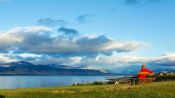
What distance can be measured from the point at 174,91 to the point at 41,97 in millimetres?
18634

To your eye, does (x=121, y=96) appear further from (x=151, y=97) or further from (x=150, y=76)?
(x=150, y=76)

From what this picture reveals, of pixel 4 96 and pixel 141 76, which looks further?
pixel 141 76

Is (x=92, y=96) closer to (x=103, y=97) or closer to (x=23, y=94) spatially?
(x=103, y=97)

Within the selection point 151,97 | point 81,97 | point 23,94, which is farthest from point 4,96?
point 151,97

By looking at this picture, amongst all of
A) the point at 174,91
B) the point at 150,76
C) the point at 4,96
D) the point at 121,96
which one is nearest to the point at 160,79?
the point at 150,76

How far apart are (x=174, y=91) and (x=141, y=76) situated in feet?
115

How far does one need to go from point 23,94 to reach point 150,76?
143ft

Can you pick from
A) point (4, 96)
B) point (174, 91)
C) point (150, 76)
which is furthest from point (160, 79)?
point (4, 96)

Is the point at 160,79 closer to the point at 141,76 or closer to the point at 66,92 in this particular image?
the point at 141,76

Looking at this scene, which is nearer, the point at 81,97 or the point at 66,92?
the point at 81,97

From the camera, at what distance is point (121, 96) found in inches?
2051

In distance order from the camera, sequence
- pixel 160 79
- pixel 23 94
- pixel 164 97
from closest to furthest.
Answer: pixel 164 97 → pixel 23 94 → pixel 160 79

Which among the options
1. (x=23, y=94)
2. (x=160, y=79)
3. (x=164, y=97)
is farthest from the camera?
(x=160, y=79)

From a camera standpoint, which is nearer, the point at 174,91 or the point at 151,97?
the point at 151,97
